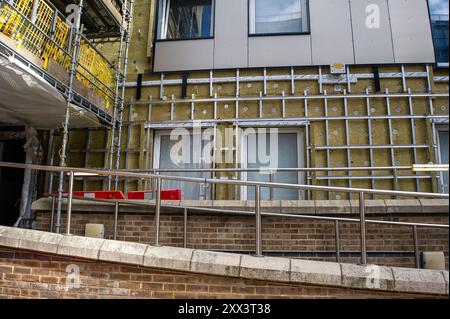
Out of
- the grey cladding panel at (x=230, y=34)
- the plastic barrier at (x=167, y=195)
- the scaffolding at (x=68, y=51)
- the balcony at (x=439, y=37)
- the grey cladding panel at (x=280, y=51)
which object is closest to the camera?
the scaffolding at (x=68, y=51)

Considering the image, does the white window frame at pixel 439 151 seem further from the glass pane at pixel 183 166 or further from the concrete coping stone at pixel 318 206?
the glass pane at pixel 183 166

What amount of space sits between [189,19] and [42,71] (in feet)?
14.2

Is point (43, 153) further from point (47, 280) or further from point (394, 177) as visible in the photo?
point (394, 177)

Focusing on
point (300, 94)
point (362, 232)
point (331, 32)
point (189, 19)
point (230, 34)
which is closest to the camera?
point (362, 232)

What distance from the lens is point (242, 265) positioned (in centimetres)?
340

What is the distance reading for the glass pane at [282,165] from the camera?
7.36 meters

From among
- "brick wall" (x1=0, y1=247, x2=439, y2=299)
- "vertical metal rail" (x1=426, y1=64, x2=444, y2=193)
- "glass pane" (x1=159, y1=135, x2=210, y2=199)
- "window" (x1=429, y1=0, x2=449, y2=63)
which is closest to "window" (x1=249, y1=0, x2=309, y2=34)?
"window" (x1=429, y1=0, x2=449, y2=63)

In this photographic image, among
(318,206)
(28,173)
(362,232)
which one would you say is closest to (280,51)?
(318,206)

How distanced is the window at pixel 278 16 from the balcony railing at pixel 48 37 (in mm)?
3441

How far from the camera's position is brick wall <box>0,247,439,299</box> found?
133 inches

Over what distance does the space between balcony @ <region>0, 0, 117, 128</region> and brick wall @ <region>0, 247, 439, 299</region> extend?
265 cm

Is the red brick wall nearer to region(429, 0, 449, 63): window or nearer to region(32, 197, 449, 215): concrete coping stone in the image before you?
region(32, 197, 449, 215): concrete coping stone

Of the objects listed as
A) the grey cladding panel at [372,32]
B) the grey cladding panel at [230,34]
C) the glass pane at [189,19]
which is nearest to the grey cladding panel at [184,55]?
the grey cladding panel at [230,34]

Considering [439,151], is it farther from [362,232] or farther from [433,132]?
[362,232]
